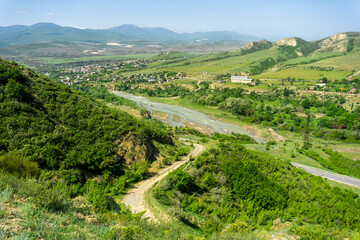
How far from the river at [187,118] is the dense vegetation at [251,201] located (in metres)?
26.5

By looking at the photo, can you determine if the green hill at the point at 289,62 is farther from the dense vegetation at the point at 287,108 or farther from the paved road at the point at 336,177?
the paved road at the point at 336,177

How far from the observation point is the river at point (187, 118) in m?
48.7

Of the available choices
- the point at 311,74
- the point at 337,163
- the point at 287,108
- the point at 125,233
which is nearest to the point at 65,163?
the point at 125,233

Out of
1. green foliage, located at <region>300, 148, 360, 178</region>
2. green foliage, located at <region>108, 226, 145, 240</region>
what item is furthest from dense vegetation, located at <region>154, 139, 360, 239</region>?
green foliage, located at <region>300, 148, 360, 178</region>

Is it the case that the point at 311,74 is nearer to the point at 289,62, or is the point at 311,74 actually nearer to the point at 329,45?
the point at 289,62

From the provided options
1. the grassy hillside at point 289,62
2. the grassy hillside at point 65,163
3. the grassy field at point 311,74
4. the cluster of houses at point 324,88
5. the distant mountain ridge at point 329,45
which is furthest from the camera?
the distant mountain ridge at point 329,45

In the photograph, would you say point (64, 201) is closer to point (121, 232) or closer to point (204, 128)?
point (121, 232)

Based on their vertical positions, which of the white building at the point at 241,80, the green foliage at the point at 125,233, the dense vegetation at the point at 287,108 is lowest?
the dense vegetation at the point at 287,108

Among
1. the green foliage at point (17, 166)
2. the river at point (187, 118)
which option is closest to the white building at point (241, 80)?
the river at point (187, 118)

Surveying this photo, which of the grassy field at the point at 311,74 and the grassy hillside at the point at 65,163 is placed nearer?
the grassy hillside at the point at 65,163

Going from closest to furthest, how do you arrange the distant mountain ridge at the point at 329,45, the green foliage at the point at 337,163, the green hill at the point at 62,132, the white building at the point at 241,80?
the green hill at the point at 62,132 < the green foliage at the point at 337,163 < the white building at the point at 241,80 < the distant mountain ridge at the point at 329,45

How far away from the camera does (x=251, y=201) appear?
1471 centimetres

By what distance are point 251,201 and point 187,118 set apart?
41.6m

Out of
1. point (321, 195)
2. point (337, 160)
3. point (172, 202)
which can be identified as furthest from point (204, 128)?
point (172, 202)
